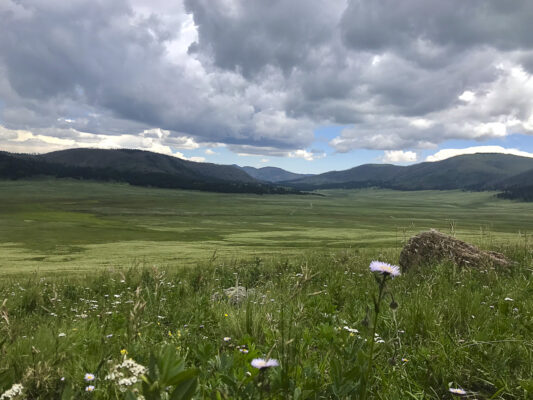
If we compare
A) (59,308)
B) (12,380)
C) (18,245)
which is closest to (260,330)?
(12,380)

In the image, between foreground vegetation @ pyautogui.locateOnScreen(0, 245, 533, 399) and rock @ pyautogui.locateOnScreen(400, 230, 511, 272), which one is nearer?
foreground vegetation @ pyautogui.locateOnScreen(0, 245, 533, 399)

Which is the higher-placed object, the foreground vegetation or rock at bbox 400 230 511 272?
the foreground vegetation

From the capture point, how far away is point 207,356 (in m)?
3.45

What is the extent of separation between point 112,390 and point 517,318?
18.2ft

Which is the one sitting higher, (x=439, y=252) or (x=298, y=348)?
(x=298, y=348)

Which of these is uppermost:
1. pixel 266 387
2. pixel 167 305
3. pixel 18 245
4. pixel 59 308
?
Result: pixel 266 387

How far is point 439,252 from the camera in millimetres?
12133

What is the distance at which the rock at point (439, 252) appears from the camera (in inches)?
442

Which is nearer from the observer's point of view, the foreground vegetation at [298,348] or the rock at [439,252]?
the foreground vegetation at [298,348]

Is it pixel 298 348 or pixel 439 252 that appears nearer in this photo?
pixel 298 348

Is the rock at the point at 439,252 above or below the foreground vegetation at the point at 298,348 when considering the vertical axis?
below

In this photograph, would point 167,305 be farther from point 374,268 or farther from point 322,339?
point 374,268

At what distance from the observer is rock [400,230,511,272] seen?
11219mm

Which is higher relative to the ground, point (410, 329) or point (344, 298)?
point (410, 329)
